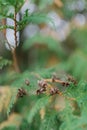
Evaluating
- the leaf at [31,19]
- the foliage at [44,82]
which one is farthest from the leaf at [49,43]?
the leaf at [31,19]

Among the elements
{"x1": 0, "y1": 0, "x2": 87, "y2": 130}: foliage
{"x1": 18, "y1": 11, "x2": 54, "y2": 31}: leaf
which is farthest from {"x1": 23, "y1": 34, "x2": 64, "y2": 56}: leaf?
{"x1": 18, "y1": 11, "x2": 54, "y2": 31}: leaf

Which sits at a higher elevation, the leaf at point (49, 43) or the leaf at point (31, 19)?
the leaf at point (31, 19)

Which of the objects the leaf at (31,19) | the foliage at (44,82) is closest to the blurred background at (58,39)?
the foliage at (44,82)

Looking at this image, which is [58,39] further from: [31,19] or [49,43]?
[31,19]

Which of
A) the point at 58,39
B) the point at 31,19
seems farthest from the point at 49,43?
the point at 31,19

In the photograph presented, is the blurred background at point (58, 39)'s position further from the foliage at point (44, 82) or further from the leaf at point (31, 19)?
the leaf at point (31, 19)

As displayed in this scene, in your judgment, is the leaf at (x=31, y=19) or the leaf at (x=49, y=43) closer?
the leaf at (x=31, y=19)

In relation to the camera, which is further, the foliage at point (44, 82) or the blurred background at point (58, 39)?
the blurred background at point (58, 39)

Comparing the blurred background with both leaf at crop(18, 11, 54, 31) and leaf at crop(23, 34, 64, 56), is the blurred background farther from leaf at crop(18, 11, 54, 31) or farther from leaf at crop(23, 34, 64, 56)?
leaf at crop(18, 11, 54, 31)
